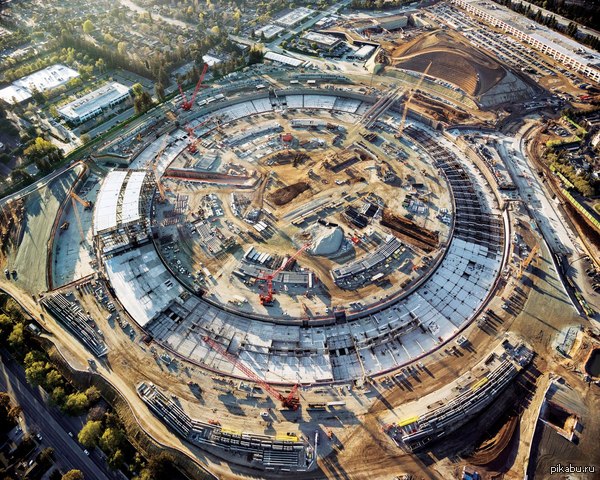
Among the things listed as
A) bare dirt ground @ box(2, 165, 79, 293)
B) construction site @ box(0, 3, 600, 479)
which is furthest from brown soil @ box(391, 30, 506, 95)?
bare dirt ground @ box(2, 165, 79, 293)

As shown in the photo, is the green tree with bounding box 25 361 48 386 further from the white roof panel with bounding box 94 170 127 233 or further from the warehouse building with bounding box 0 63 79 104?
the warehouse building with bounding box 0 63 79 104

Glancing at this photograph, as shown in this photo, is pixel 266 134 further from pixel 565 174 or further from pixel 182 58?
pixel 565 174

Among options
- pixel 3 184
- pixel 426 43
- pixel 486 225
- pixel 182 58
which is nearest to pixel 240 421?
pixel 486 225

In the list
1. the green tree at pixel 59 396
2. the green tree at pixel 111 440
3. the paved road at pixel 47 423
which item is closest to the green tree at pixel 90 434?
the green tree at pixel 111 440

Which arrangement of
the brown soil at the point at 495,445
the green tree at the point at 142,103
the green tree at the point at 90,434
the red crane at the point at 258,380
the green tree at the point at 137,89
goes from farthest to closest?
the green tree at the point at 137,89 → the green tree at the point at 142,103 → the red crane at the point at 258,380 → the green tree at the point at 90,434 → the brown soil at the point at 495,445

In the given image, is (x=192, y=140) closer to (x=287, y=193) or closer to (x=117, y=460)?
(x=287, y=193)

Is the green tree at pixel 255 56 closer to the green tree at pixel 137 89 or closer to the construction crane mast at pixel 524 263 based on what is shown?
the green tree at pixel 137 89

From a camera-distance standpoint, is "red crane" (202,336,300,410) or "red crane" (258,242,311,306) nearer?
"red crane" (202,336,300,410)
